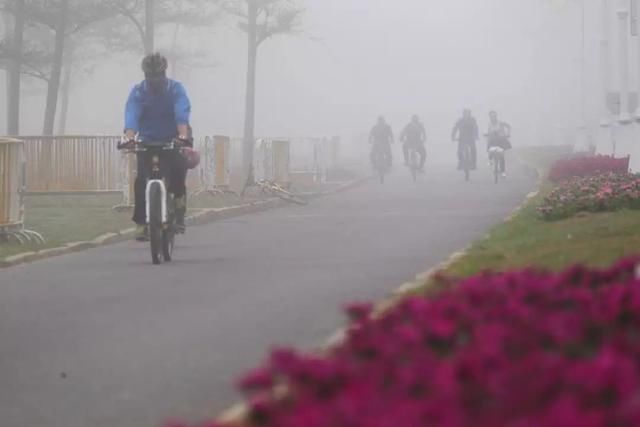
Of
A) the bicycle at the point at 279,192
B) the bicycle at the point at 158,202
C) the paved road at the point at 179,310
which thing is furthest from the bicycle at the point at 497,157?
the bicycle at the point at 158,202

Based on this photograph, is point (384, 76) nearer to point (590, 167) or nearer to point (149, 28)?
point (149, 28)

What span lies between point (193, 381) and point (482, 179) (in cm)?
3205

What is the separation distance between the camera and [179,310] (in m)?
10.3

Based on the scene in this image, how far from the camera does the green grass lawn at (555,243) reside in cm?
1012

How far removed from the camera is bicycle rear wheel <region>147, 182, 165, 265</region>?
45.9 feet

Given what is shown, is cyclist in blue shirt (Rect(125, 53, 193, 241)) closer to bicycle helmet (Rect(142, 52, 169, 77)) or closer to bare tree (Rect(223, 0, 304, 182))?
bicycle helmet (Rect(142, 52, 169, 77))

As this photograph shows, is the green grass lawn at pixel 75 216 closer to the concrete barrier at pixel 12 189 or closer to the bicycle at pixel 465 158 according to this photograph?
the concrete barrier at pixel 12 189

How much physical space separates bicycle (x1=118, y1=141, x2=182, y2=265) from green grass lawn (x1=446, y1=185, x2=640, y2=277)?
8.93 feet

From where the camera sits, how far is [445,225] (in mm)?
19719

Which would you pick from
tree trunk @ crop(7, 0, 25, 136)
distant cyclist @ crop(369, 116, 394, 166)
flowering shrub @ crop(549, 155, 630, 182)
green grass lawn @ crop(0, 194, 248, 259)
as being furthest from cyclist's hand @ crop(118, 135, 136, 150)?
distant cyclist @ crop(369, 116, 394, 166)

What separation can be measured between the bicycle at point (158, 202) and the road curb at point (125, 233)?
4.98 ft

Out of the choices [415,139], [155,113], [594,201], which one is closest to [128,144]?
[155,113]

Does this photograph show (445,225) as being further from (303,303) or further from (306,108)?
(306,108)

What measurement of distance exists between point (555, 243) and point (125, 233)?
786 centimetres
